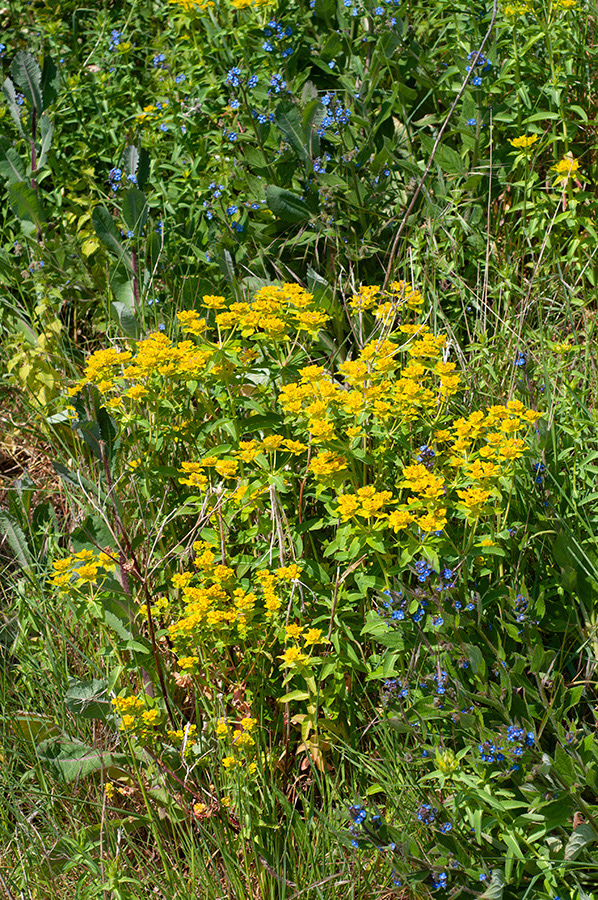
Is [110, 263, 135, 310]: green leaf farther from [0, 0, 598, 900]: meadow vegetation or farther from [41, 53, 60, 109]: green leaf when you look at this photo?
[41, 53, 60, 109]: green leaf

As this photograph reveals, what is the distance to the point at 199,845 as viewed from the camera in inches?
83.4

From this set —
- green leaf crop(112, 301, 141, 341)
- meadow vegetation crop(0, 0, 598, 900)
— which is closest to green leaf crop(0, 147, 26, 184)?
meadow vegetation crop(0, 0, 598, 900)

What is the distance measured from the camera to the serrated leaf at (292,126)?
3.09 metres

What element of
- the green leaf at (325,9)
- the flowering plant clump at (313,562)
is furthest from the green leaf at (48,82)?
the flowering plant clump at (313,562)

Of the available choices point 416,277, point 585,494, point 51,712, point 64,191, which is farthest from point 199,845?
point 64,191

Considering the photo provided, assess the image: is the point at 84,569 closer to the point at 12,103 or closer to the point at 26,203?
the point at 26,203

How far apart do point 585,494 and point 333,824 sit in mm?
1095

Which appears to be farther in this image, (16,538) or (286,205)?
(286,205)

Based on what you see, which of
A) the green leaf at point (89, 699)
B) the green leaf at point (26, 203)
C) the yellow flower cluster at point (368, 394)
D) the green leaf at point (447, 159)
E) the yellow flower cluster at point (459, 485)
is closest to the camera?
the yellow flower cluster at point (459, 485)

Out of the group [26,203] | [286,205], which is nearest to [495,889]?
[286,205]

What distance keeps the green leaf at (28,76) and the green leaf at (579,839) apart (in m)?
3.35

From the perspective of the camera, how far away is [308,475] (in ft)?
8.28

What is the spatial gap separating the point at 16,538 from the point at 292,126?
1737mm

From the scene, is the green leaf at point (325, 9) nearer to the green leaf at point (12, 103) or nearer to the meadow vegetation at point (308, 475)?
the meadow vegetation at point (308, 475)
